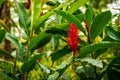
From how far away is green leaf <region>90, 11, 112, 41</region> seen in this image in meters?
1.15

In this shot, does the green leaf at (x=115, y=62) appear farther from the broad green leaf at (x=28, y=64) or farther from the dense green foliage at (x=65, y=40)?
the broad green leaf at (x=28, y=64)

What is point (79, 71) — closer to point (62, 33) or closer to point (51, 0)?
point (62, 33)

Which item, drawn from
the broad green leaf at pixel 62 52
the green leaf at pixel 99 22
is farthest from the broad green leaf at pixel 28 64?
the green leaf at pixel 99 22

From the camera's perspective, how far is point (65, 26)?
122 cm

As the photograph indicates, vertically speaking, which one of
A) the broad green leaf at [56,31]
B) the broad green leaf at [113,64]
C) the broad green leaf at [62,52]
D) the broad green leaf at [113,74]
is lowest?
the broad green leaf at [113,74]

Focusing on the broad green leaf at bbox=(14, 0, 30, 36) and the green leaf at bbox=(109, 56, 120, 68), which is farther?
the broad green leaf at bbox=(14, 0, 30, 36)

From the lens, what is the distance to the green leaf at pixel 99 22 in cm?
115

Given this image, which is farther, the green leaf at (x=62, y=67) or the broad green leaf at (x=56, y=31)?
the broad green leaf at (x=56, y=31)

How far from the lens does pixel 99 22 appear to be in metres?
1.17

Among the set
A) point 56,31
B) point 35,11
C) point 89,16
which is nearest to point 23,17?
point 35,11

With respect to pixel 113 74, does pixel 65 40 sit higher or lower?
higher

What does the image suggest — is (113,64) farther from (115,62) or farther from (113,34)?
(113,34)

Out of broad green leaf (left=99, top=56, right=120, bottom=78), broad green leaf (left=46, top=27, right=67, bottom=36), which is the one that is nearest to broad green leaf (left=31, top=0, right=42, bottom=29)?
broad green leaf (left=46, top=27, right=67, bottom=36)

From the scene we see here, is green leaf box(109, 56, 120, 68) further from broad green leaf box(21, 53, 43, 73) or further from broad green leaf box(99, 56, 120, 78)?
broad green leaf box(21, 53, 43, 73)
